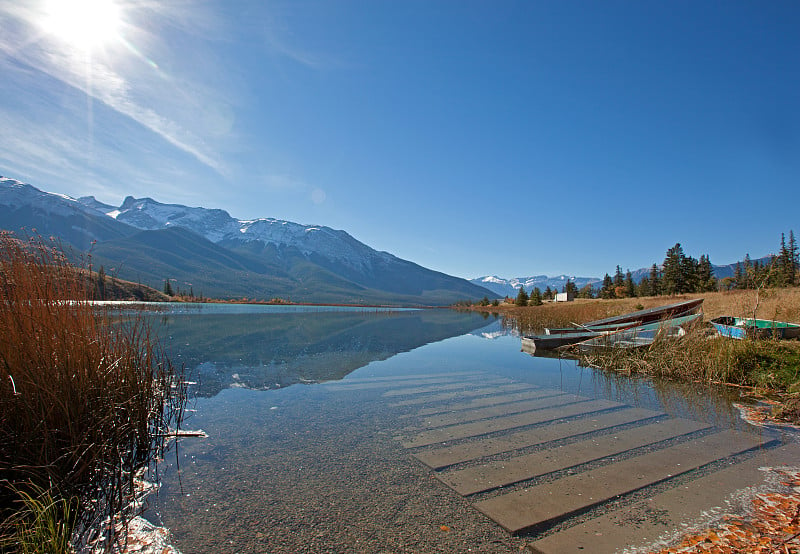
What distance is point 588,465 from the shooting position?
15.9 ft

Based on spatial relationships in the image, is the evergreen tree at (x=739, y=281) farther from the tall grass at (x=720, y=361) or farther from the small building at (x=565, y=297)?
the tall grass at (x=720, y=361)

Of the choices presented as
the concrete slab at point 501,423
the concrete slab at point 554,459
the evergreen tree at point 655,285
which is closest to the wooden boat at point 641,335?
the concrete slab at point 501,423

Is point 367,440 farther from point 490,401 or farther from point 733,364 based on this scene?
point 733,364

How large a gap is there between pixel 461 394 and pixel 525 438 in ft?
9.92

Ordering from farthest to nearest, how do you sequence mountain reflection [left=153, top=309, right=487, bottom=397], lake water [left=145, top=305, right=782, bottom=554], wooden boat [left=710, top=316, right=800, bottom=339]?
1. wooden boat [left=710, top=316, right=800, bottom=339]
2. mountain reflection [left=153, top=309, right=487, bottom=397]
3. lake water [left=145, top=305, right=782, bottom=554]

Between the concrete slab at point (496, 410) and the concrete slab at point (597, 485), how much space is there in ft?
8.01

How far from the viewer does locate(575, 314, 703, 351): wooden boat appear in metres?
12.9

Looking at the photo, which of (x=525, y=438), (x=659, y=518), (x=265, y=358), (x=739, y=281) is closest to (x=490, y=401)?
(x=525, y=438)

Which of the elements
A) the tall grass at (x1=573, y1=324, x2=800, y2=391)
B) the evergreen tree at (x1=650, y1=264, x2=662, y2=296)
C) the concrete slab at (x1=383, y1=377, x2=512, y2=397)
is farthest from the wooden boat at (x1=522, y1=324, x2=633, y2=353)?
A: the evergreen tree at (x1=650, y1=264, x2=662, y2=296)

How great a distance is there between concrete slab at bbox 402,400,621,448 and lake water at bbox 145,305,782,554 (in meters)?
0.03

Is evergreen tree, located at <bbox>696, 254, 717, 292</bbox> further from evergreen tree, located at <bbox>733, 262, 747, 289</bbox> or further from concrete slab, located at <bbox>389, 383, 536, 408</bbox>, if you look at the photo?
concrete slab, located at <bbox>389, 383, 536, 408</bbox>

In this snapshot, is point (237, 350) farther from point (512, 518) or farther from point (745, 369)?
point (745, 369)

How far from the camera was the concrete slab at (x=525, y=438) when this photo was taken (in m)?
5.11

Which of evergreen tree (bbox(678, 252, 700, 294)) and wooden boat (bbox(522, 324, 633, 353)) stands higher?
evergreen tree (bbox(678, 252, 700, 294))
